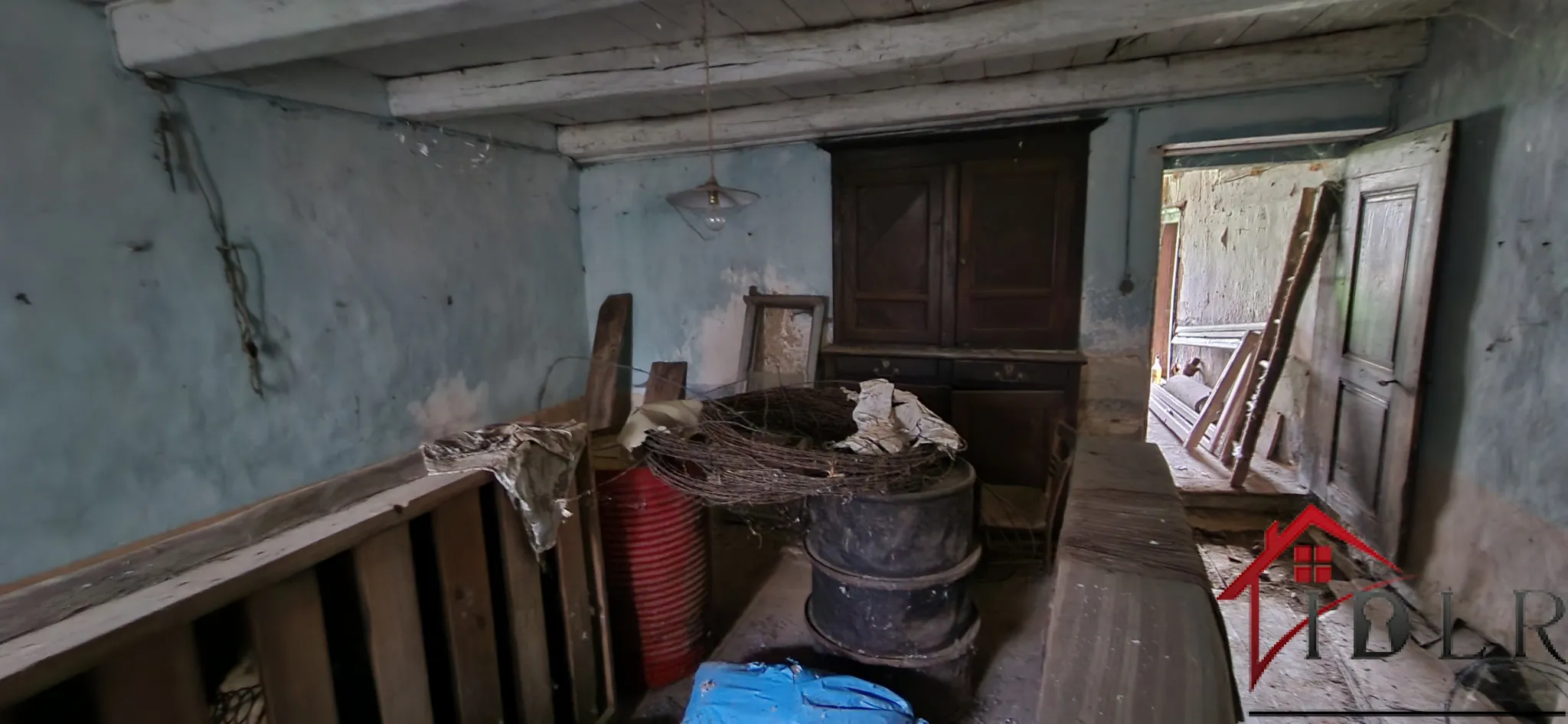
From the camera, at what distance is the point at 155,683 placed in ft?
3.51

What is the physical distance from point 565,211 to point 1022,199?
2.81m

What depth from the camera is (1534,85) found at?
2.03 metres

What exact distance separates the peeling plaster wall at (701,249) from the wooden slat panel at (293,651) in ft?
9.29

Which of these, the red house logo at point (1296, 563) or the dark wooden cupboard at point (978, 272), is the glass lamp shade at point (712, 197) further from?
the red house logo at point (1296, 563)

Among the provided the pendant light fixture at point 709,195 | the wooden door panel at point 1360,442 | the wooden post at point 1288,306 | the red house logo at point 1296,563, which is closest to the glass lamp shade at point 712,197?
the pendant light fixture at point 709,195

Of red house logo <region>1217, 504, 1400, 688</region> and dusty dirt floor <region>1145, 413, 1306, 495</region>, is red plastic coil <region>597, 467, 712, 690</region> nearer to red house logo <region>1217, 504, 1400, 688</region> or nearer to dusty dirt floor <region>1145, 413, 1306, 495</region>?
red house logo <region>1217, 504, 1400, 688</region>

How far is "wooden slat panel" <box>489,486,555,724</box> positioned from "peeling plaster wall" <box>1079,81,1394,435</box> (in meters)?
2.81

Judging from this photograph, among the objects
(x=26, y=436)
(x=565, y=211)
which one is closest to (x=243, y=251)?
(x=26, y=436)

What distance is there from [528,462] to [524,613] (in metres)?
0.45

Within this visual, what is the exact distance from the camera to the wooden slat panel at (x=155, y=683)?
1.00 m

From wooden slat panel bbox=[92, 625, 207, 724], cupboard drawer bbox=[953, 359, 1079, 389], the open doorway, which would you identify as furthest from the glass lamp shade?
the open doorway

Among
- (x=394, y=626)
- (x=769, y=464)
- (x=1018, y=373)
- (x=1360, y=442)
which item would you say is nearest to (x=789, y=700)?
(x=769, y=464)

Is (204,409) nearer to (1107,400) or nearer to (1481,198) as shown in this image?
(1107,400)

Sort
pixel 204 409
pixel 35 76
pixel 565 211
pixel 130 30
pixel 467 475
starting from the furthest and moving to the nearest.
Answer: pixel 565 211 → pixel 204 409 → pixel 130 30 → pixel 35 76 → pixel 467 475
